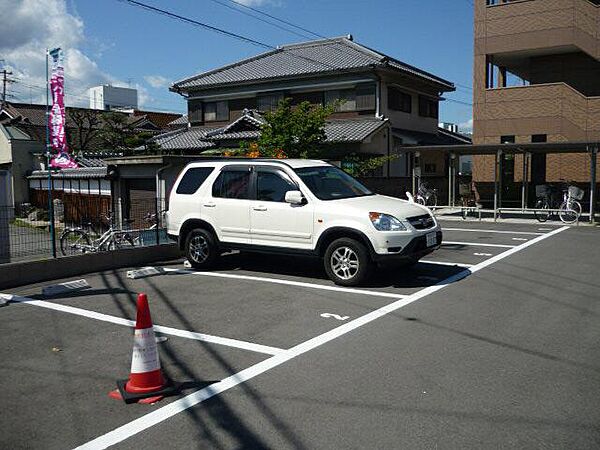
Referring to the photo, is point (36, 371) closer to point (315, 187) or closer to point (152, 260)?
point (315, 187)

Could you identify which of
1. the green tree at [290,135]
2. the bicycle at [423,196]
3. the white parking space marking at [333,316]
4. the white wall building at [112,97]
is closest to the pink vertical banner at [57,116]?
the green tree at [290,135]

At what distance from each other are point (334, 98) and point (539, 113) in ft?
32.8

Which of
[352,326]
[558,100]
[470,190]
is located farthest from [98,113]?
[352,326]

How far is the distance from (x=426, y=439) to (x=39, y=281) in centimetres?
744

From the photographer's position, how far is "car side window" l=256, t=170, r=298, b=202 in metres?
8.80

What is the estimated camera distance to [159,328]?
6.23 metres

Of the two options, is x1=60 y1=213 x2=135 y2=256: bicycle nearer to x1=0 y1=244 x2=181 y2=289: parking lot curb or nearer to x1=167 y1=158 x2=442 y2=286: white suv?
x1=0 y1=244 x2=181 y2=289: parking lot curb

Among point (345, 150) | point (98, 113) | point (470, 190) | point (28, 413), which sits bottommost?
point (28, 413)

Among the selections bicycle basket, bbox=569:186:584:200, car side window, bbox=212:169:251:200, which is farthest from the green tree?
A: bicycle basket, bbox=569:186:584:200

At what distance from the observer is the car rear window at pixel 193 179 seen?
9875mm


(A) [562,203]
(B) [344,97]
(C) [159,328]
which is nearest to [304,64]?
(B) [344,97]

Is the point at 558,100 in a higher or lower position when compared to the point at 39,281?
higher

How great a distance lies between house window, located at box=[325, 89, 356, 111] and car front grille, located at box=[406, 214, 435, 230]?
19377mm

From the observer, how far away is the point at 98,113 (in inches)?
1725
